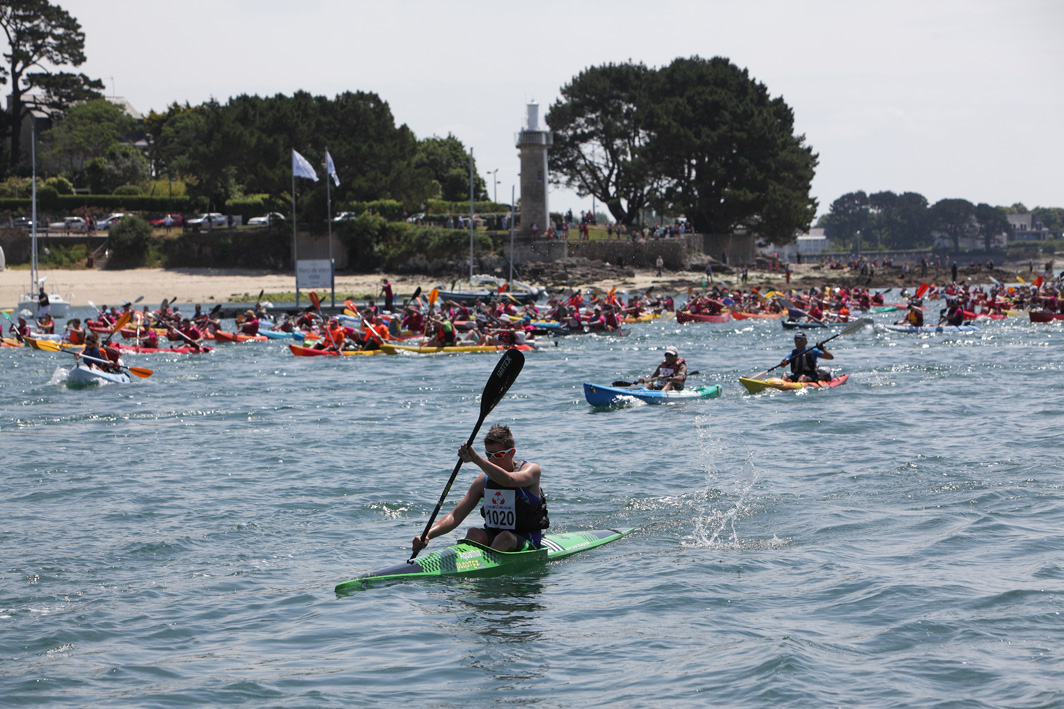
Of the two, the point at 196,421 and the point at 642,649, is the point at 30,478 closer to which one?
the point at 196,421

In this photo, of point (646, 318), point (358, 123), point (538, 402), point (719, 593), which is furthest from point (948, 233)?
point (719, 593)

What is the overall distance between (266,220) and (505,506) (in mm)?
58385

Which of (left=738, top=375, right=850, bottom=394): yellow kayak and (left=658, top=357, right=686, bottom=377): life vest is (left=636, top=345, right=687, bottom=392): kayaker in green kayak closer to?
(left=658, top=357, right=686, bottom=377): life vest

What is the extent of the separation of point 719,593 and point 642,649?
1.36 metres

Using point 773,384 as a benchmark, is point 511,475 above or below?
above

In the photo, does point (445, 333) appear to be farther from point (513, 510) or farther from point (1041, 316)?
point (1041, 316)

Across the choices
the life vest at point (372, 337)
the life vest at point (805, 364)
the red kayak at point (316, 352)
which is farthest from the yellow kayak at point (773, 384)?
the red kayak at point (316, 352)

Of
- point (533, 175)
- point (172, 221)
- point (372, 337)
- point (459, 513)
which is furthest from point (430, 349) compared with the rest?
point (172, 221)

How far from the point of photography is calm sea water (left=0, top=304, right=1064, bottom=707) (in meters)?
6.93

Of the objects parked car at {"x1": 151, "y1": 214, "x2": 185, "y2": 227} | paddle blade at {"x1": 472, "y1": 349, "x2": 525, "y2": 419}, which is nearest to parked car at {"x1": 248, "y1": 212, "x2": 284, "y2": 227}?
parked car at {"x1": 151, "y1": 214, "x2": 185, "y2": 227}

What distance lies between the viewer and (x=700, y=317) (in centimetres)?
3944

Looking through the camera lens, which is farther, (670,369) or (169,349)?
(169,349)

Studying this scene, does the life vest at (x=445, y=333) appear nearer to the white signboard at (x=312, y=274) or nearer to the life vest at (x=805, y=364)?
the life vest at (x=805, y=364)

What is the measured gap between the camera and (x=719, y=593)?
338 inches
